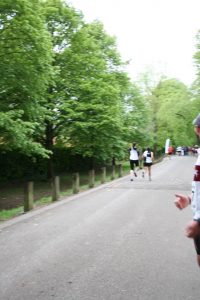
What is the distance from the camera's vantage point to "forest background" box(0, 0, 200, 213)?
536 inches

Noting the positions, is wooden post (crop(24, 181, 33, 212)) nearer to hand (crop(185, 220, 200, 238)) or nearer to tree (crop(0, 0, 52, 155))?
tree (crop(0, 0, 52, 155))

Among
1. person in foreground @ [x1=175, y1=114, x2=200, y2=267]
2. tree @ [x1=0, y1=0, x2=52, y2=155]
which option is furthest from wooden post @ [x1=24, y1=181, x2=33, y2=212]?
person in foreground @ [x1=175, y1=114, x2=200, y2=267]

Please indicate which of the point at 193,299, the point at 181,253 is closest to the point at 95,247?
the point at 181,253

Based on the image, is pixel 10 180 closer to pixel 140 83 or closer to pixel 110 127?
pixel 110 127

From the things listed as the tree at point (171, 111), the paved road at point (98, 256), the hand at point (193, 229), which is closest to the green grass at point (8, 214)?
the paved road at point (98, 256)

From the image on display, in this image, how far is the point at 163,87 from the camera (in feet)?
188

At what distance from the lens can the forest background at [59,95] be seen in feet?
44.7

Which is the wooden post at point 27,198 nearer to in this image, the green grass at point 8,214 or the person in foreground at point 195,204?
the green grass at point 8,214

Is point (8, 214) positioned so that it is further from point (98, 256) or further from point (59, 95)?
point (59, 95)

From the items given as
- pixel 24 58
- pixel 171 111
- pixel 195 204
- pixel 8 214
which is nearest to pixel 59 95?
pixel 24 58

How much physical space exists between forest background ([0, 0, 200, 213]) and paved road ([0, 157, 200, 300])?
4036mm

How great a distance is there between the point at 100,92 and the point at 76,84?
140 cm

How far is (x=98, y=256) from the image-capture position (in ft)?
19.8

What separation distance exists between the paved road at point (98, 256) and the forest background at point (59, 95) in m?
4.04
